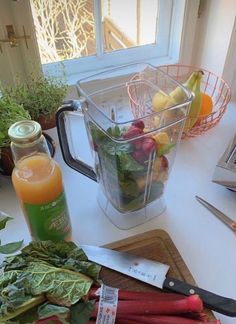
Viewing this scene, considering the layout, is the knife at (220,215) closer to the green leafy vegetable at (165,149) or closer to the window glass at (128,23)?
the green leafy vegetable at (165,149)

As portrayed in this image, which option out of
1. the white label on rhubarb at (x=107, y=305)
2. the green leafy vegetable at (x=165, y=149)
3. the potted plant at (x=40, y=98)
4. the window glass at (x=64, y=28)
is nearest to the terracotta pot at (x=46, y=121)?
the potted plant at (x=40, y=98)

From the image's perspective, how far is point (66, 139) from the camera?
24.6 inches

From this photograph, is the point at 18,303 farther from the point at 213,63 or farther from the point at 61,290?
→ the point at 213,63

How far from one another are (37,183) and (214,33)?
0.69 m

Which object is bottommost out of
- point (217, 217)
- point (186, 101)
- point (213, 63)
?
point (217, 217)

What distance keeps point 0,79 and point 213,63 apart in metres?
0.59

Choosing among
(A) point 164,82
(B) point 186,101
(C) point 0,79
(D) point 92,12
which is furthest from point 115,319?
(D) point 92,12

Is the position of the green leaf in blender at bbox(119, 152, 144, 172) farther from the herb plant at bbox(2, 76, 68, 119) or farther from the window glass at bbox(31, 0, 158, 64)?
the window glass at bbox(31, 0, 158, 64)

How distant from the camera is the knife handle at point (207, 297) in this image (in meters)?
0.50

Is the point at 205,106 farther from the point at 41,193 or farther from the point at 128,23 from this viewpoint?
the point at 41,193

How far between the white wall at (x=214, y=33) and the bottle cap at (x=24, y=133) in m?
0.63

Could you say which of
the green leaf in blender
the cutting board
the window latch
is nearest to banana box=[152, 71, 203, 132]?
the green leaf in blender

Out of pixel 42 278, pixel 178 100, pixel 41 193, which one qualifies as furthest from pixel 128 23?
pixel 42 278

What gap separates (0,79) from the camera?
2.70ft
